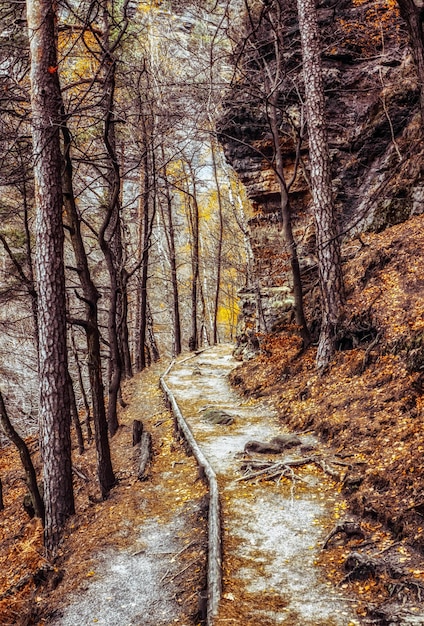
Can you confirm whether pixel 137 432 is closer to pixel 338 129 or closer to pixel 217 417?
pixel 217 417

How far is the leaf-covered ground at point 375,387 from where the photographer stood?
514 centimetres

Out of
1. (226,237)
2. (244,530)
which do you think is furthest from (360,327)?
(226,237)

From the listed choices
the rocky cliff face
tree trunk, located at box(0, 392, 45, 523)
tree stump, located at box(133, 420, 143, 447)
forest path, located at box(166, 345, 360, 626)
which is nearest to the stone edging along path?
forest path, located at box(166, 345, 360, 626)

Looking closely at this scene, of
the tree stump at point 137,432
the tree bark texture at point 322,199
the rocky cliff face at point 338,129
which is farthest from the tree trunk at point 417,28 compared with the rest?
the tree stump at point 137,432

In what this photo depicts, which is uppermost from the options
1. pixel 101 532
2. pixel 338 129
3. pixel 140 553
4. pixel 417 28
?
pixel 338 129

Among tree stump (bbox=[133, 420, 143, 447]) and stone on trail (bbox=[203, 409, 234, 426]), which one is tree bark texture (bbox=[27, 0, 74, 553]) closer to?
tree stump (bbox=[133, 420, 143, 447])

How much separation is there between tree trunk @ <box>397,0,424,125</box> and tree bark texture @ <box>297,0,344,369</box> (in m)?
6.16

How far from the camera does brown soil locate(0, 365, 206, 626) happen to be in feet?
17.6

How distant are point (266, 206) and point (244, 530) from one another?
506 inches

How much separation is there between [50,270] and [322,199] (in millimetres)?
6093

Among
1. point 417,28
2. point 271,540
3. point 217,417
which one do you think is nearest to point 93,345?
Result: point 217,417

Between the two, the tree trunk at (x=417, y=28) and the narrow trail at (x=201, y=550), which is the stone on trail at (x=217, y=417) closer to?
the narrow trail at (x=201, y=550)

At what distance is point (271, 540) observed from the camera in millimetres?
5379

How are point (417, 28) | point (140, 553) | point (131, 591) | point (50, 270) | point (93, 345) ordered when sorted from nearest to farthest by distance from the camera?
1. point (417, 28)
2. point (131, 591)
3. point (140, 553)
4. point (50, 270)
5. point (93, 345)
